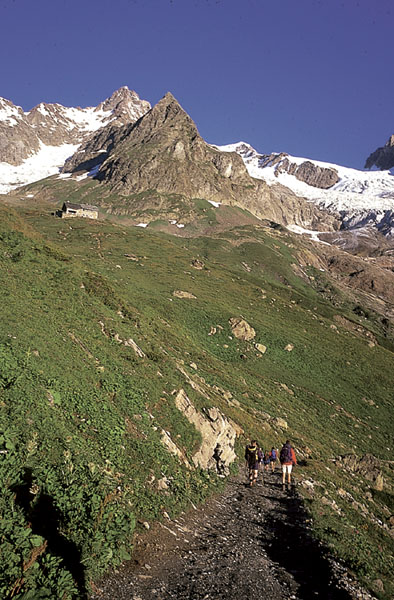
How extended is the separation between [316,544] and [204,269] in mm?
81909

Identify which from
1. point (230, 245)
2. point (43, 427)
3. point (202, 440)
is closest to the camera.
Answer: point (43, 427)

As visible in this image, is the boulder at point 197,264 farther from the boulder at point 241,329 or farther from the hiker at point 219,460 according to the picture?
the hiker at point 219,460

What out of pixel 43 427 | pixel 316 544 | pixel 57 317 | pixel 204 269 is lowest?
pixel 316 544

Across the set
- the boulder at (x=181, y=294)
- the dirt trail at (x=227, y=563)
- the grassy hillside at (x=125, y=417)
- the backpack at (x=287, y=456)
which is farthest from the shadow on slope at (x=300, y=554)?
the boulder at (x=181, y=294)

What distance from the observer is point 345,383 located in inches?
2189

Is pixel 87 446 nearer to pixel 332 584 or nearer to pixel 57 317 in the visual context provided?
pixel 332 584

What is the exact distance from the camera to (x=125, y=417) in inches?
677

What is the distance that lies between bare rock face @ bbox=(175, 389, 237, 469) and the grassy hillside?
0.64m

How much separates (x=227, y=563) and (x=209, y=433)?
9.58 meters

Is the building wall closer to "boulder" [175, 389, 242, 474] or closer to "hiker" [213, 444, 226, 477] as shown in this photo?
"boulder" [175, 389, 242, 474]

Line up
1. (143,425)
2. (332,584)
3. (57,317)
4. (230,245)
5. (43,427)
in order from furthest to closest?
(230,245) < (57,317) < (143,425) < (43,427) < (332,584)

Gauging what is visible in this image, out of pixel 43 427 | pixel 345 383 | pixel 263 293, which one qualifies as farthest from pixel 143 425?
pixel 263 293

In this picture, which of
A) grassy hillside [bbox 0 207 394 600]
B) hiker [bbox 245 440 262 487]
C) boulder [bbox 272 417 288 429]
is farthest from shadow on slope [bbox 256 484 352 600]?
boulder [bbox 272 417 288 429]

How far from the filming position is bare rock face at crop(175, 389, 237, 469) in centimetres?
2004
